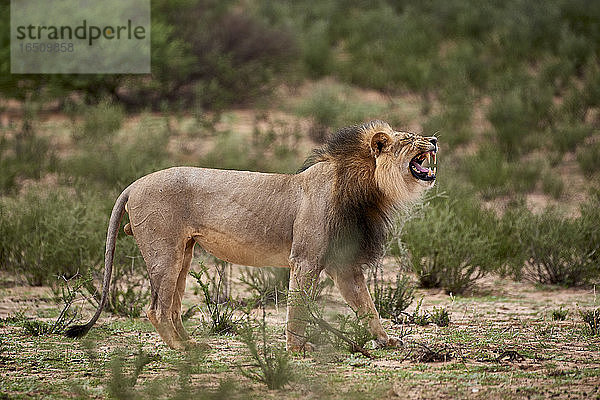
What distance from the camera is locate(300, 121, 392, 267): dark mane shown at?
19.4 ft

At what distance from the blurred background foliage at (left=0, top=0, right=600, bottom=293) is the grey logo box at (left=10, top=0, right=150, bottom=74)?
27 cm

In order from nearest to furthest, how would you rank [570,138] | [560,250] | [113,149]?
1. [560,250]
2. [113,149]
3. [570,138]

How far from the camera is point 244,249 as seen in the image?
6094 mm

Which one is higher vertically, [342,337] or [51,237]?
[51,237]

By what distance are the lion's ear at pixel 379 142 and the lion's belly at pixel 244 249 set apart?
0.89 m

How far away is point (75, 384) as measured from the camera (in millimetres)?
4895

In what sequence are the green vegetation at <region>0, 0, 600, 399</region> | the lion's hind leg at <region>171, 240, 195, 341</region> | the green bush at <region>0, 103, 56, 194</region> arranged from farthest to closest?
the green bush at <region>0, 103, 56, 194</region>, the lion's hind leg at <region>171, 240, 195, 341</region>, the green vegetation at <region>0, 0, 600, 399</region>

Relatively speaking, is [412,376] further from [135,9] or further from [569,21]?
[569,21]

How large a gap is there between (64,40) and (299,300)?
12902 mm

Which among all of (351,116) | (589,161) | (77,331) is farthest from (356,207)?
(351,116)

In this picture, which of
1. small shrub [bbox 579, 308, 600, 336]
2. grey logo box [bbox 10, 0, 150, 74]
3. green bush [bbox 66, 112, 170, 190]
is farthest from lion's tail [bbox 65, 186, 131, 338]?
grey logo box [bbox 10, 0, 150, 74]

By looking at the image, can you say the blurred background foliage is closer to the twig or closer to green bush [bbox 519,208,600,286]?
green bush [bbox 519,208,600,286]

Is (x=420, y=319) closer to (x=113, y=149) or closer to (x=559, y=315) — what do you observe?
(x=559, y=315)

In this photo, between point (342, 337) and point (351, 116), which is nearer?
point (342, 337)
